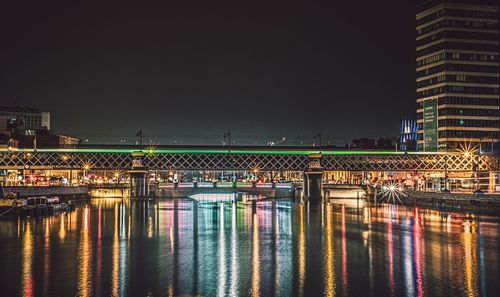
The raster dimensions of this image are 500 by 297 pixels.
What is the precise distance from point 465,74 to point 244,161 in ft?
253

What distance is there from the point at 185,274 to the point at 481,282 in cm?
2022

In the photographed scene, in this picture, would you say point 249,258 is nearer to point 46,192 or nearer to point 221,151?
→ point 46,192

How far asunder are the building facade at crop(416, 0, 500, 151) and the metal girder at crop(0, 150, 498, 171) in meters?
27.4

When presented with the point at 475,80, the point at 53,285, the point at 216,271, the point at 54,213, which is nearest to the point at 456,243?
the point at 216,271

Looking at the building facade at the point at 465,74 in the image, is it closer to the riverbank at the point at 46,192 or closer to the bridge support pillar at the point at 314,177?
the bridge support pillar at the point at 314,177

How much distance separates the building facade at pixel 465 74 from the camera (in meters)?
189


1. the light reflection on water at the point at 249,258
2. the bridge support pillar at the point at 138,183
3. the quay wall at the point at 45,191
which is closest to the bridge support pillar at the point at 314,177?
the bridge support pillar at the point at 138,183

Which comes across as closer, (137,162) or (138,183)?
(137,162)

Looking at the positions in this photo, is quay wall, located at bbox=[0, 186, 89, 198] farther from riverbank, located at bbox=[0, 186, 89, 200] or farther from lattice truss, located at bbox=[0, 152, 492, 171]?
lattice truss, located at bbox=[0, 152, 492, 171]

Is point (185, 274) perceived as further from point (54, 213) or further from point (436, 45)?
point (436, 45)

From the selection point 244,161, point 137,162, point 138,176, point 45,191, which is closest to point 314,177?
point 244,161

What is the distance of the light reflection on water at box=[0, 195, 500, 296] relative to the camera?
39.6 metres

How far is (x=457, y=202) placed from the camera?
118m

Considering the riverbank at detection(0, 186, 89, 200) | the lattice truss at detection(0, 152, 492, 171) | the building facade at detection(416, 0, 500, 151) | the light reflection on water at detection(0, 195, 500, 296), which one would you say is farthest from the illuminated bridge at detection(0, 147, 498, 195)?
the light reflection on water at detection(0, 195, 500, 296)
